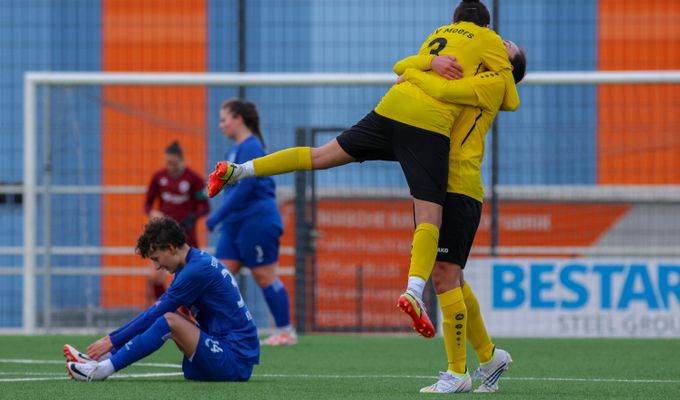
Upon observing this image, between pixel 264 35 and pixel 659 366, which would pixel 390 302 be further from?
pixel 659 366

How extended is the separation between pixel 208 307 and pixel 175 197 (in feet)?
18.9

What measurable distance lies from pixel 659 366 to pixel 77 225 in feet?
20.6

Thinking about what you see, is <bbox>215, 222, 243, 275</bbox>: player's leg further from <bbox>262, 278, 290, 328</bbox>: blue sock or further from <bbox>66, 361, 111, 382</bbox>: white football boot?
<bbox>66, 361, 111, 382</bbox>: white football boot

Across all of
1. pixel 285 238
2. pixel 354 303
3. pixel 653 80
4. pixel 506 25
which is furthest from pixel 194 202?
pixel 653 80

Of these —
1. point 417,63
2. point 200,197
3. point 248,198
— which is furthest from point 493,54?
point 200,197

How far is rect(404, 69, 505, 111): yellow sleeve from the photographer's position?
6789mm

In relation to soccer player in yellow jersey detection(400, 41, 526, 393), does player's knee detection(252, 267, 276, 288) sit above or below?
below

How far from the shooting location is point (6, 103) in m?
13.5

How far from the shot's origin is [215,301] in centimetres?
745

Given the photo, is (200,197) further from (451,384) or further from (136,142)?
(451,384)

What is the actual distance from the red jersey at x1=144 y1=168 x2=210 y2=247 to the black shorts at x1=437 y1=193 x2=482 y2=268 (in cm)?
631

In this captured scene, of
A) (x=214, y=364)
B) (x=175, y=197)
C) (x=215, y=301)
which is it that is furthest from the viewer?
(x=175, y=197)

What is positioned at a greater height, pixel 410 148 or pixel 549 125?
pixel 549 125

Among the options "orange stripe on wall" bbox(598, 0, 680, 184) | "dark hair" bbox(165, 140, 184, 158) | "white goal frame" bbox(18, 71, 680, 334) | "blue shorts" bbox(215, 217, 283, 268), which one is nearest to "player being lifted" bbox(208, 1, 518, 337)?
"blue shorts" bbox(215, 217, 283, 268)
